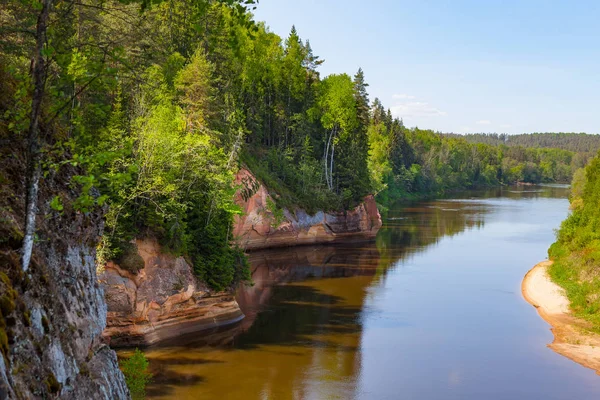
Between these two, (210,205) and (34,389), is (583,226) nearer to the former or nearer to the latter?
(210,205)

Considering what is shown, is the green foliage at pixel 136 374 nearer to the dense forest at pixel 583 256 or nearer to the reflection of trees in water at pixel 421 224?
the dense forest at pixel 583 256

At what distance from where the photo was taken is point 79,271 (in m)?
9.82

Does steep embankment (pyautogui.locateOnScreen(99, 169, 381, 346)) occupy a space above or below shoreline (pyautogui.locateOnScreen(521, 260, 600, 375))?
above

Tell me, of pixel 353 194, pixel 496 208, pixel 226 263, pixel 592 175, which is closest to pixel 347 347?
pixel 226 263

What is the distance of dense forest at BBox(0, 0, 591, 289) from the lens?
7230 mm

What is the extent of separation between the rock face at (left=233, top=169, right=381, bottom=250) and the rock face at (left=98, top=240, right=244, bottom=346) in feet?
44.8

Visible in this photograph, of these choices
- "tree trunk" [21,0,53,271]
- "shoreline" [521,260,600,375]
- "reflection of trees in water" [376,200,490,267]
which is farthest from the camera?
"reflection of trees in water" [376,200,490,267]

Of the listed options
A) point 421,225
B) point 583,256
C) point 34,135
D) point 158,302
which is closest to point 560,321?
point 583,256

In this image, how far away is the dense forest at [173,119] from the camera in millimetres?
7230

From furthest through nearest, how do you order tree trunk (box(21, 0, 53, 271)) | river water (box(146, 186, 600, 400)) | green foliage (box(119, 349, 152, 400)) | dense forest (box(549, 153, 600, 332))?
dense forest (box(549, 153, 600, 332))
river water (box(146, 186, 600, 400))
green foliage (box(119, 349, 152, 400))
tree trunk (box(21, 0, 53, 271))

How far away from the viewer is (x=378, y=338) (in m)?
30.3

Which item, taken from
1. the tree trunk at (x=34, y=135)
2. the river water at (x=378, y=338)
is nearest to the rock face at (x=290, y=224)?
the river water at (x=378, y=338)

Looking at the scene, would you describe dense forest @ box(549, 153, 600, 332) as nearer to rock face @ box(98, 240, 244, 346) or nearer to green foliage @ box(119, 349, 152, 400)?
rock face @ box(98, 240, 244, 346)

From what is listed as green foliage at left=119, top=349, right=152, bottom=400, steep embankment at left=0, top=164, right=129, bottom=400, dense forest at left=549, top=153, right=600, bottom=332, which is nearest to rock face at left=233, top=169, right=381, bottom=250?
dense forest at left=549, top=153, right=600, bottom=332
